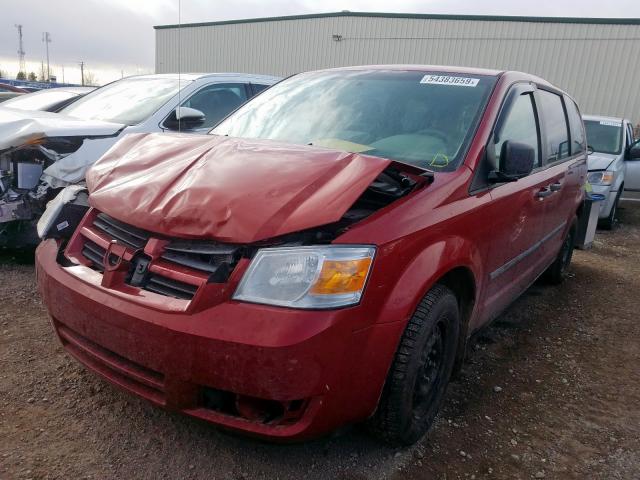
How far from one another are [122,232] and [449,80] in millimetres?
1960

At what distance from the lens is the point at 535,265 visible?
3.61 meters

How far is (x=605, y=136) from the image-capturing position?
28.6ft

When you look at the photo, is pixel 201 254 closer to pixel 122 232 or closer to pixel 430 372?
pixel 122 232

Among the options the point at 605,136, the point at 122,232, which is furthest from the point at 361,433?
the point at 605,136

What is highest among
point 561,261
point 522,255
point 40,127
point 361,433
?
point 40,127

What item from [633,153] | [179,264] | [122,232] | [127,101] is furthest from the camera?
[633,153]

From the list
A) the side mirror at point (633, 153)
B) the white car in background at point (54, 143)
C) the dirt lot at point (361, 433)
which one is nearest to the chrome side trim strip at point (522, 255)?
the dirt lot at point (361, 433)

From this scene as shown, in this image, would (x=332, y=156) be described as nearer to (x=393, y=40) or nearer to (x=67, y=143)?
(x=67, y=143)

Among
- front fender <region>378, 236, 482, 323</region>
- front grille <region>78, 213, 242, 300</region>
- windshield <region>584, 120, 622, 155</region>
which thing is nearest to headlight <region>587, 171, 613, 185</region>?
windshield <region>584, 120, 622, 155</region>

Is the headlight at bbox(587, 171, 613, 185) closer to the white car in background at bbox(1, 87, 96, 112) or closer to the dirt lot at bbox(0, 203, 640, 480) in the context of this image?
the dirt lot at bbox(0, 203, 640, 480)

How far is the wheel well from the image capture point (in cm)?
243

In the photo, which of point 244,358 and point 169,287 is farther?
point 169,287

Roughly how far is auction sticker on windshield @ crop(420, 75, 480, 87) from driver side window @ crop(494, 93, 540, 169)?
0.26 m

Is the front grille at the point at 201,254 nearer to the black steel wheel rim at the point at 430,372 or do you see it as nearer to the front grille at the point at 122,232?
the front grille at the point at 122,232
